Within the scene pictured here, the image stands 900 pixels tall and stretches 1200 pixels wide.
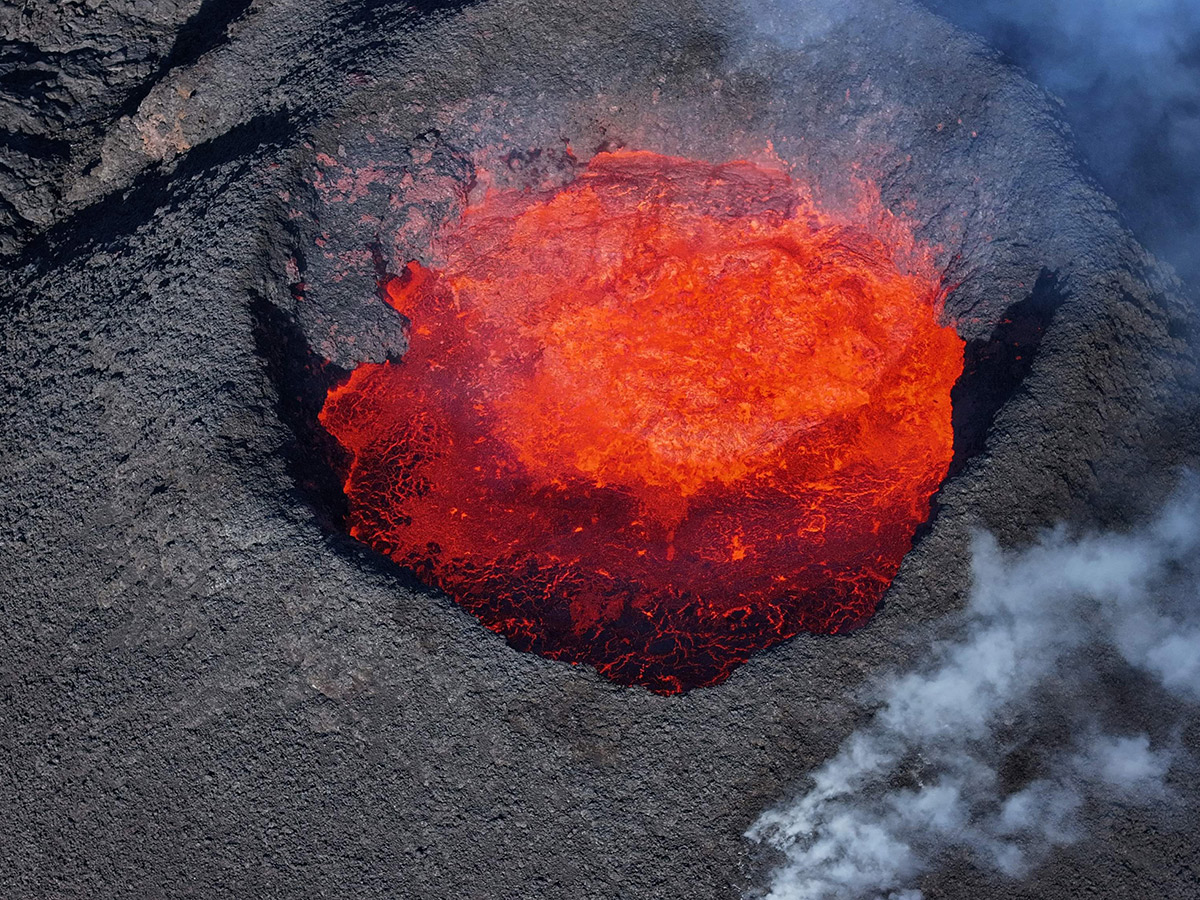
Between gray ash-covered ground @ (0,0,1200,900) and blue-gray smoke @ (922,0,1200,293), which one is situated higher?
blue-gray smoke @ (922,0,1200,293)

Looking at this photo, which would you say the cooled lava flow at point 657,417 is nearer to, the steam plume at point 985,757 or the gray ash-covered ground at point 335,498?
the gray ash-covered ground at point 335,498

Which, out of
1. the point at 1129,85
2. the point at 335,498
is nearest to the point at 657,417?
the point at 335,498

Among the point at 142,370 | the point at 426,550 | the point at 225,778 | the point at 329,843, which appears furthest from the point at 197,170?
the point at 329,843

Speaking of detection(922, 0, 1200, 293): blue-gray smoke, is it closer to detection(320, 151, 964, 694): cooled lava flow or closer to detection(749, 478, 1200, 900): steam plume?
detection(320, 151, 964, 694): cooled lava flow

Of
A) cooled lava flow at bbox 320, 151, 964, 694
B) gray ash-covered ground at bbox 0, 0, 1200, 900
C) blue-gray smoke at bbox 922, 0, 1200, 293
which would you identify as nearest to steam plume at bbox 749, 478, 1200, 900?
gray ash-covered ground at bbox 0, 0, 1200, 900

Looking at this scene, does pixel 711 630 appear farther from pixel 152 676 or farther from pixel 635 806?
pixel 152 676
